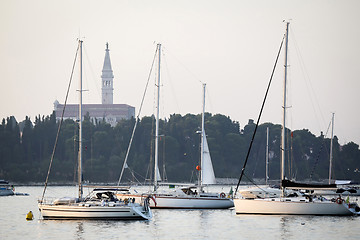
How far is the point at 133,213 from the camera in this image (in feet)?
164

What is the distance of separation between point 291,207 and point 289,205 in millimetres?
199

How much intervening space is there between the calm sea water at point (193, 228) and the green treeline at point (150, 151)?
88.3 meters

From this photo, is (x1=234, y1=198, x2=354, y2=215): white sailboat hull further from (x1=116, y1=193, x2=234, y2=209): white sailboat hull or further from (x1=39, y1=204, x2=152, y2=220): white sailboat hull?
(x1=39, y1=204, x2=152, y2=220): white sailboat hull

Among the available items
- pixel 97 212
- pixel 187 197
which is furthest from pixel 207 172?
pixel 97 212

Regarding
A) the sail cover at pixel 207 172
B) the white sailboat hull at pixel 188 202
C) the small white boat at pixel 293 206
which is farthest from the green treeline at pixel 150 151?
the small white boat at pixel 293 206

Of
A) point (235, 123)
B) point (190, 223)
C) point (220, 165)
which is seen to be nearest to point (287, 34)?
point (190, 223)

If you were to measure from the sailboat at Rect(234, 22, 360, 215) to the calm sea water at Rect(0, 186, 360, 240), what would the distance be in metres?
0.44

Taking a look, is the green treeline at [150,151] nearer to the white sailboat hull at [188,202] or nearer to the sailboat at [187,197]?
the sailboat at [187,197]

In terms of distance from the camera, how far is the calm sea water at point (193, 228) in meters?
44.4

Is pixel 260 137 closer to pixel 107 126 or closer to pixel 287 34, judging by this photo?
pixel 107 126

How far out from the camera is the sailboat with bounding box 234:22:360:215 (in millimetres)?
52312

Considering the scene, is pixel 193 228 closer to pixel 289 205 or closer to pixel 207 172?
pixel 289 205

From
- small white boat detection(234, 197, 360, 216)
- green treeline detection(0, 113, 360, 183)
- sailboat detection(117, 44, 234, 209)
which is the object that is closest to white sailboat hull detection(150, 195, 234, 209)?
sailboat detection(117, 44, 234, 209)

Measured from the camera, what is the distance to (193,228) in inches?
1928
